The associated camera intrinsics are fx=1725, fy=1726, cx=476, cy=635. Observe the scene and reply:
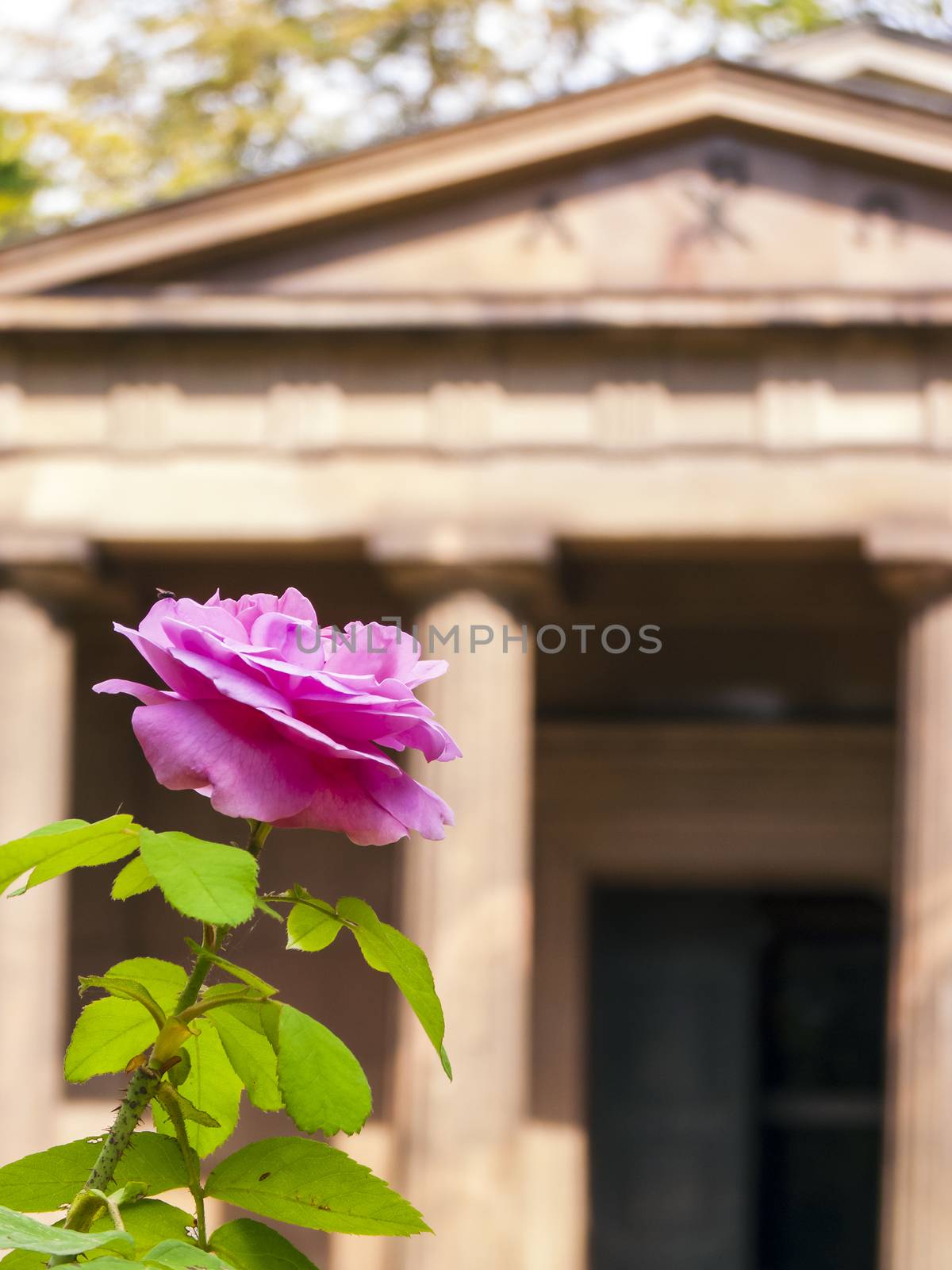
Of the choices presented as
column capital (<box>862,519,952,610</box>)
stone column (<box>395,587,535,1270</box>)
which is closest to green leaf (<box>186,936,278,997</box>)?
stone column (<box>395,587,535,1270</box>)

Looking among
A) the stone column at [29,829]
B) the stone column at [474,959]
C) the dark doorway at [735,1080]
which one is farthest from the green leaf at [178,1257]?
the dark doorway at [735,1080]

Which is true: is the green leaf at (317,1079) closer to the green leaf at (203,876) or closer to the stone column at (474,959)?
the green leaf at (203,876)

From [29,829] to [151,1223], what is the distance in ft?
43.1

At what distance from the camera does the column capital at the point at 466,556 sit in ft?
44.4

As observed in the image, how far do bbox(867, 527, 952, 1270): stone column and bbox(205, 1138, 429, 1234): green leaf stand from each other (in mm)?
12522

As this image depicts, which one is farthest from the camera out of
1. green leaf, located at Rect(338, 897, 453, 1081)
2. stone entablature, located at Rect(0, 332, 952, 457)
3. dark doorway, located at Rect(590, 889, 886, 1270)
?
dark doorway, located at Rect(590, 889, 886, 1270)

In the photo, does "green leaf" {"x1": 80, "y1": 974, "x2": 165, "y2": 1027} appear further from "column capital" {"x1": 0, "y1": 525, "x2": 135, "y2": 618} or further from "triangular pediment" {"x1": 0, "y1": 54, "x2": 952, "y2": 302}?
"column capital" {"x1": 0, "y1": 525, "x2": 135, "y2": 618}

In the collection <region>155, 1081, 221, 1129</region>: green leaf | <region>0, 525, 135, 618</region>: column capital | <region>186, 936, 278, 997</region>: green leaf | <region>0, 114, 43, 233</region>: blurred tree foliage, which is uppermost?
<region>0, 114, 43, 233</region>: blurred tree foliage

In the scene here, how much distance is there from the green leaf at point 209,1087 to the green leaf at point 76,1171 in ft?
0.37

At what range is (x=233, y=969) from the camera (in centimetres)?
117

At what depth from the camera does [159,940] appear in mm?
17031

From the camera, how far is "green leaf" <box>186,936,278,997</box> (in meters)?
1.11

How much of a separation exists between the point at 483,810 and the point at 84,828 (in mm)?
12540

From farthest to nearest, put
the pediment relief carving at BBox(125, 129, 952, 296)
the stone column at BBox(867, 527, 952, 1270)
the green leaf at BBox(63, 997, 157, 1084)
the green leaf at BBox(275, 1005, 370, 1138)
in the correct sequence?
the pediment relief carving at BBox(125, 129, 952, 296) → the stone column at BBox(867, 527, 952, 1270) → the green leaf at BBox(63, 997, 157, 1084) → the green leaf at BBox(275, 1005, 370, 1138)
